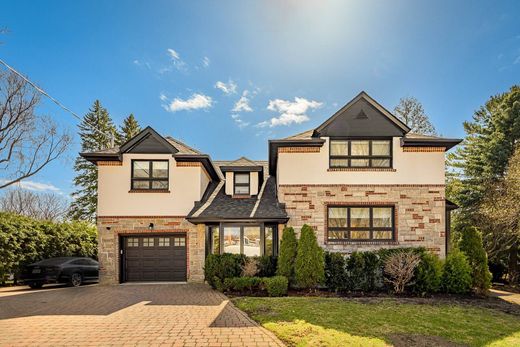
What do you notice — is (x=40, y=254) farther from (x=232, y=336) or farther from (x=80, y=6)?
(x=232, y=336)

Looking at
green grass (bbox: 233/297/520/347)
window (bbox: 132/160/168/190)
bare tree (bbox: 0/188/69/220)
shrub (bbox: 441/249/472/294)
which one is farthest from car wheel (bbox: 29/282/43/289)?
bare tree (bbox: 0/188/69/220)

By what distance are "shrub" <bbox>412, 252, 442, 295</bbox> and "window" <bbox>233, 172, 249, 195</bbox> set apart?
8219mm

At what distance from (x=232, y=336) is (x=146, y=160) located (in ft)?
33.7

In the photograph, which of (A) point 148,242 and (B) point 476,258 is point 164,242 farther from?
(B) point 476,258

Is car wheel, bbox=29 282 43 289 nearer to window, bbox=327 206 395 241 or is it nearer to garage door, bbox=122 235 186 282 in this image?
garage door, bbox=122 235 186 282

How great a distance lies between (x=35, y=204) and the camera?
37.3 meters

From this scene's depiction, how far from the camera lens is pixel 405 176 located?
44.3 ft

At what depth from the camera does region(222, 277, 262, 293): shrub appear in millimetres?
11188

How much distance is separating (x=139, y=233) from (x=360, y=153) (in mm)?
10624

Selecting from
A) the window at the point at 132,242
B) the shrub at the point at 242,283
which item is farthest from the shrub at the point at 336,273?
the window at the point at 132,242

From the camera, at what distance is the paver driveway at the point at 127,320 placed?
6.32 meters

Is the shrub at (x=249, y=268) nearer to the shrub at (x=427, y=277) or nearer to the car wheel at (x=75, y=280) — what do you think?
the shrub at (x=427, y=277)

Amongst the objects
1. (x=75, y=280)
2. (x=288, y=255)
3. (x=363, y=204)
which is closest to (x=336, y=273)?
(x=288, y=255)

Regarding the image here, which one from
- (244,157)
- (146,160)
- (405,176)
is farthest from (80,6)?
(405,176)
